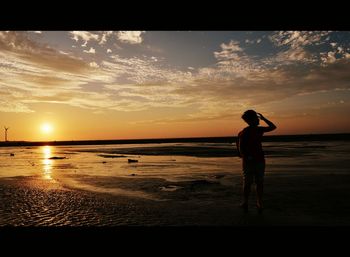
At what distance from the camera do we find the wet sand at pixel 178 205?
6.35 meters

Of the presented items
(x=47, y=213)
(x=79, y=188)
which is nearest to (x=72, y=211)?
(x=47, y=213)

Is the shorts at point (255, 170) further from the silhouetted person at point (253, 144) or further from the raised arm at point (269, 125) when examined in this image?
the raised arm at point (269, 125)

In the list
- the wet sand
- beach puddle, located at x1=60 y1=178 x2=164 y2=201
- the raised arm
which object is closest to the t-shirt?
the raised arm

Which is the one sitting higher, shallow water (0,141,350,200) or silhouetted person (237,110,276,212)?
silhouetted person (237,110,276,212)

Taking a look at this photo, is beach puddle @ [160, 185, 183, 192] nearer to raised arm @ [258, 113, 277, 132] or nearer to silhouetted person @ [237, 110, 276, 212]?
silhouetted person @ [237, 110, 276, 212]

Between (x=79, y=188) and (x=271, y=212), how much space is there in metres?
7.04

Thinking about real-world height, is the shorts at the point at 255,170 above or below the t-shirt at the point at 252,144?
below

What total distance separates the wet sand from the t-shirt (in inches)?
50.7

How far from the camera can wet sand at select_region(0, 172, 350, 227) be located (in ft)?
20.8

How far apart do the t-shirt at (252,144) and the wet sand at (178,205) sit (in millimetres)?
1287

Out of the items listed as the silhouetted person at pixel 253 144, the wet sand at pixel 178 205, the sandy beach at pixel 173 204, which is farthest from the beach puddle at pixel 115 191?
the silhouetted person at pixel 253 144

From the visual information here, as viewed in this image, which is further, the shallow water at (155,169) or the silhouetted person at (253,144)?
the shallow water at (155,169)

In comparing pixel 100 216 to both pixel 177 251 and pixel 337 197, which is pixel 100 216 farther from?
pixel 337 197
